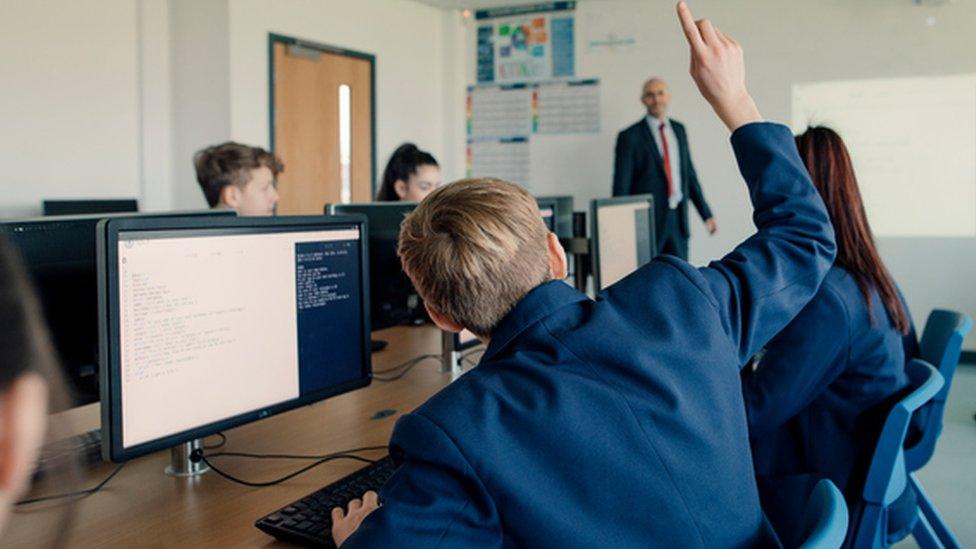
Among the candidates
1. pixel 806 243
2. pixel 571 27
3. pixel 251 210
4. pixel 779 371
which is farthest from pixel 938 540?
pixel 571 27

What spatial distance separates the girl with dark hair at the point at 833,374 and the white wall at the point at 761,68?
420 centimetres

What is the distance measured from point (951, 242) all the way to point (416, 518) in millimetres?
5672

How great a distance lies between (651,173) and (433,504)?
538 cm

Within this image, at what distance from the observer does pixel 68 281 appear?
1581 mm

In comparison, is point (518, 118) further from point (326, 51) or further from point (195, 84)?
point (195, 84)

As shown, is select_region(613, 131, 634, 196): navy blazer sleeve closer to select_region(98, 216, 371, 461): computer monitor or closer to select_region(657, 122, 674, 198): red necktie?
select_region(657, 122, 674, 198): red necktie

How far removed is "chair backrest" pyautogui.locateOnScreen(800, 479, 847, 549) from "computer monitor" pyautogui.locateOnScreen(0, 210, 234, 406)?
114 cm

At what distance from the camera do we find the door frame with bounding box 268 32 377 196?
528 cm

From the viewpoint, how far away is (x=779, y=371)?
72.0 inches

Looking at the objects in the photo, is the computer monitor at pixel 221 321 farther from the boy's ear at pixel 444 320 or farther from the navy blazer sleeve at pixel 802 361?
the navy blazer sleeve at pixel 802 361

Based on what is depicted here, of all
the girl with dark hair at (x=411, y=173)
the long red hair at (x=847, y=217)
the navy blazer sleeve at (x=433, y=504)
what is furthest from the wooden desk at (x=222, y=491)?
the girl with dark hair at (x=411, y=173)

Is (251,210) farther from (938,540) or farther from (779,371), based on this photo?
(938,540)

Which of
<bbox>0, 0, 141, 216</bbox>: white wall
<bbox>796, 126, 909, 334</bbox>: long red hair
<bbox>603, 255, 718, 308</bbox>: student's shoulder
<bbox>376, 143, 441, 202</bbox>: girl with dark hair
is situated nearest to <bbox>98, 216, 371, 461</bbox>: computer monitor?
<bbox>603, 255, 718, 308</bbox>: student's shoulder

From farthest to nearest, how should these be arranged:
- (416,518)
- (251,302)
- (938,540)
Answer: (938,540)
(251,302)
(416,518)
